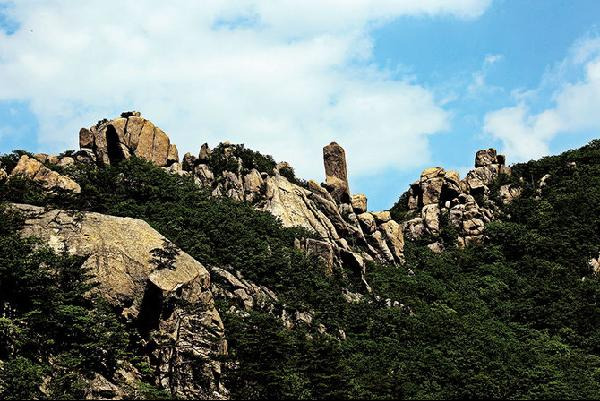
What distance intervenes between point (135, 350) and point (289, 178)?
37.1 metres

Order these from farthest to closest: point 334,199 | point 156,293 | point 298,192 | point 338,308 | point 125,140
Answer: point 334,199 < point 298,192 < point 125,140 < point 338,308 < point 156,293

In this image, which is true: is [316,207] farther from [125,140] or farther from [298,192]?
[125,140]

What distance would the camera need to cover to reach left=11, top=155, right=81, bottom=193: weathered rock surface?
45.1m

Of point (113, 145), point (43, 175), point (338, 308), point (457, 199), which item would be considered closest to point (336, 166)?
point (457, 199)

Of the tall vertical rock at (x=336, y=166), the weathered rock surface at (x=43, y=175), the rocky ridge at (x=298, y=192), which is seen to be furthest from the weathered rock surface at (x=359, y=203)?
the weathered rock surface at (x=43, y=175)

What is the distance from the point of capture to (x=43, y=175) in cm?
4603

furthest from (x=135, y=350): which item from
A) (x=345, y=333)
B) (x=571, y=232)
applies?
(x=571, y=232)

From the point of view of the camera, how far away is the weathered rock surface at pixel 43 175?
148 ft

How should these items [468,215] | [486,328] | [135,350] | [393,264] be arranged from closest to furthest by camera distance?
[135,350], [486,328], [393,264], [468,215]

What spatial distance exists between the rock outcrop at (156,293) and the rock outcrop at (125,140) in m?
23.7

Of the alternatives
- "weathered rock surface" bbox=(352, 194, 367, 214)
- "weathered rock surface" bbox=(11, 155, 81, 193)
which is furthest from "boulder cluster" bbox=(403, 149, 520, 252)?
"weathered rock surface" bbox=(11, 155, 81, 193)

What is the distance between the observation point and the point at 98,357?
27859 millimetres

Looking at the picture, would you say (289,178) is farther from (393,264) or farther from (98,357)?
(98,357)

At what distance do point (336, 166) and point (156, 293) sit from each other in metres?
41.7
